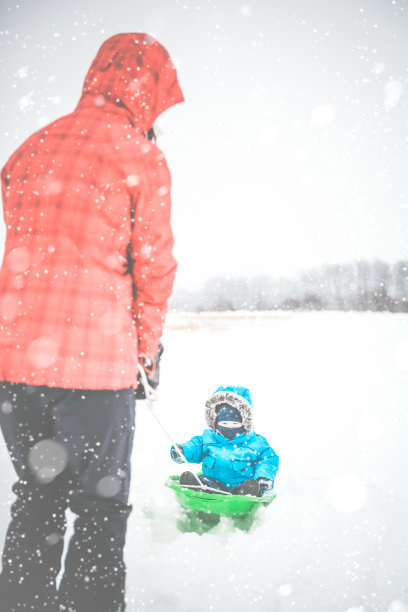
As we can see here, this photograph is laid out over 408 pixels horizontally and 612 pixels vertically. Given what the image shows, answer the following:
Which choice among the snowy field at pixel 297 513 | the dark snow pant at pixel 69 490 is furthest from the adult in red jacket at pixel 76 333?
the snowy field at pixel 297 513

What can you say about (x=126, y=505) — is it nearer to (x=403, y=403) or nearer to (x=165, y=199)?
(x=165, y=199)

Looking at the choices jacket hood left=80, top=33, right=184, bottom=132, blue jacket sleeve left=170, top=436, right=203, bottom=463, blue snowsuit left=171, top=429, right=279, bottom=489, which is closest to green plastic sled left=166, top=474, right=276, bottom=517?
blue snowsuit left=171, top=429, right=279, bottom=489

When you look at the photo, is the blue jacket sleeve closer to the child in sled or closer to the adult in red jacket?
the child in sled

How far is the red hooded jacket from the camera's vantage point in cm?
98

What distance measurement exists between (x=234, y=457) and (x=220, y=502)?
433 mm

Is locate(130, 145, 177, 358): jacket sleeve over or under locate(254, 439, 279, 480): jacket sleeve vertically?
over

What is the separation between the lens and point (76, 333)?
3.24ft

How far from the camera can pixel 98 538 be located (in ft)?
3.43

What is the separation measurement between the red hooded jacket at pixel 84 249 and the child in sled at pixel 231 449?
1493mm

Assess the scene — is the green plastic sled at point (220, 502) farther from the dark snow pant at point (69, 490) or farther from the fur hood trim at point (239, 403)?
the dark snow pant at point (69, 490)

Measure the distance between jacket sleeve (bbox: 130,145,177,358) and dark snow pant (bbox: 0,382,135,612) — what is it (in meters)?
0.20

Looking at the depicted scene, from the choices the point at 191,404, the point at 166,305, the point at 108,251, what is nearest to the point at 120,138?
the point at 108,251

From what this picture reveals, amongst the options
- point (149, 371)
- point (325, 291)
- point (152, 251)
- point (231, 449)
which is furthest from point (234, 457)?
point (325, 291)

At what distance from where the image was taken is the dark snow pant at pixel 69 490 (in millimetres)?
996
